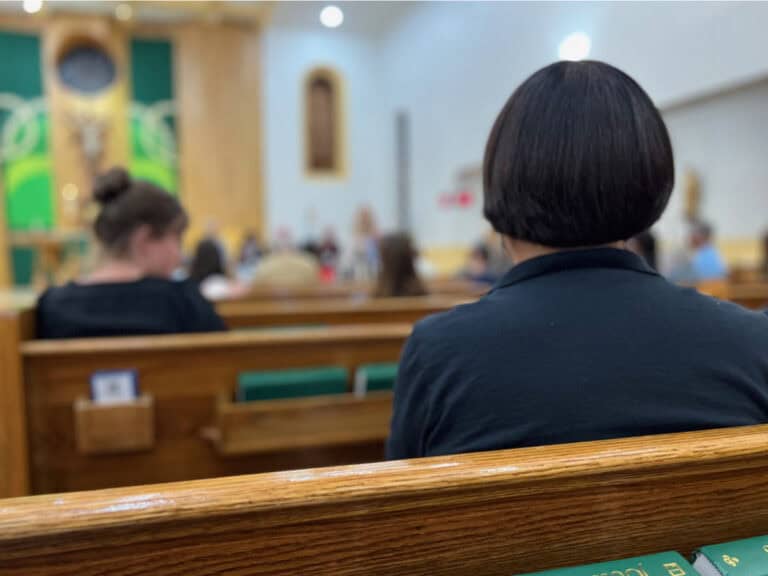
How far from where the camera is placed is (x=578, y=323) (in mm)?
737

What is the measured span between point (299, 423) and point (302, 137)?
32.5 ft

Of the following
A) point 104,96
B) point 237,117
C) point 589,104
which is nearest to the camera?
point 589,104

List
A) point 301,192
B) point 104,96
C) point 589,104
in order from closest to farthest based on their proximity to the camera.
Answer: point 589,104, point 104,96, point 301,192

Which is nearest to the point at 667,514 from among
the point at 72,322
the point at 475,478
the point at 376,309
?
the point at 475,478

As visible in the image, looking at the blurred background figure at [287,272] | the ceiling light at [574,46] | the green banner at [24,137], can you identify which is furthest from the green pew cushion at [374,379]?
the green banner at [24,137]

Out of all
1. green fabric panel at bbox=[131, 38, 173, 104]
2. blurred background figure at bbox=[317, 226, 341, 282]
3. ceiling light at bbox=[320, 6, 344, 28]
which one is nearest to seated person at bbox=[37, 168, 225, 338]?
ceiling light at bbox=[320, 6, 344, 28]

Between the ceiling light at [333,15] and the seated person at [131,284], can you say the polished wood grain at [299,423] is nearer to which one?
the seated person at [131,284]

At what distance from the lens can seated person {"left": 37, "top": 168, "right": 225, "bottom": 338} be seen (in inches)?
62.4

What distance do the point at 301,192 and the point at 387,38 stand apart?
282 centimetres

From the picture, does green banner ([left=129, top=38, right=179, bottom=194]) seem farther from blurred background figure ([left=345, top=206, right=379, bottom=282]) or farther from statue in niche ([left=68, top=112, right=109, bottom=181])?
blurred background figure ([left=345, top=206, right=379, bottom=282])

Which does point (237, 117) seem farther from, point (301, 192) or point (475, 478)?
point (475, 478)

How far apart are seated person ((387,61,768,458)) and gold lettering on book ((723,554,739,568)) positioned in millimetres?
154

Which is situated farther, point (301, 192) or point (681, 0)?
point (301, 192)

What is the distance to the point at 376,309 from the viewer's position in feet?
7.62
